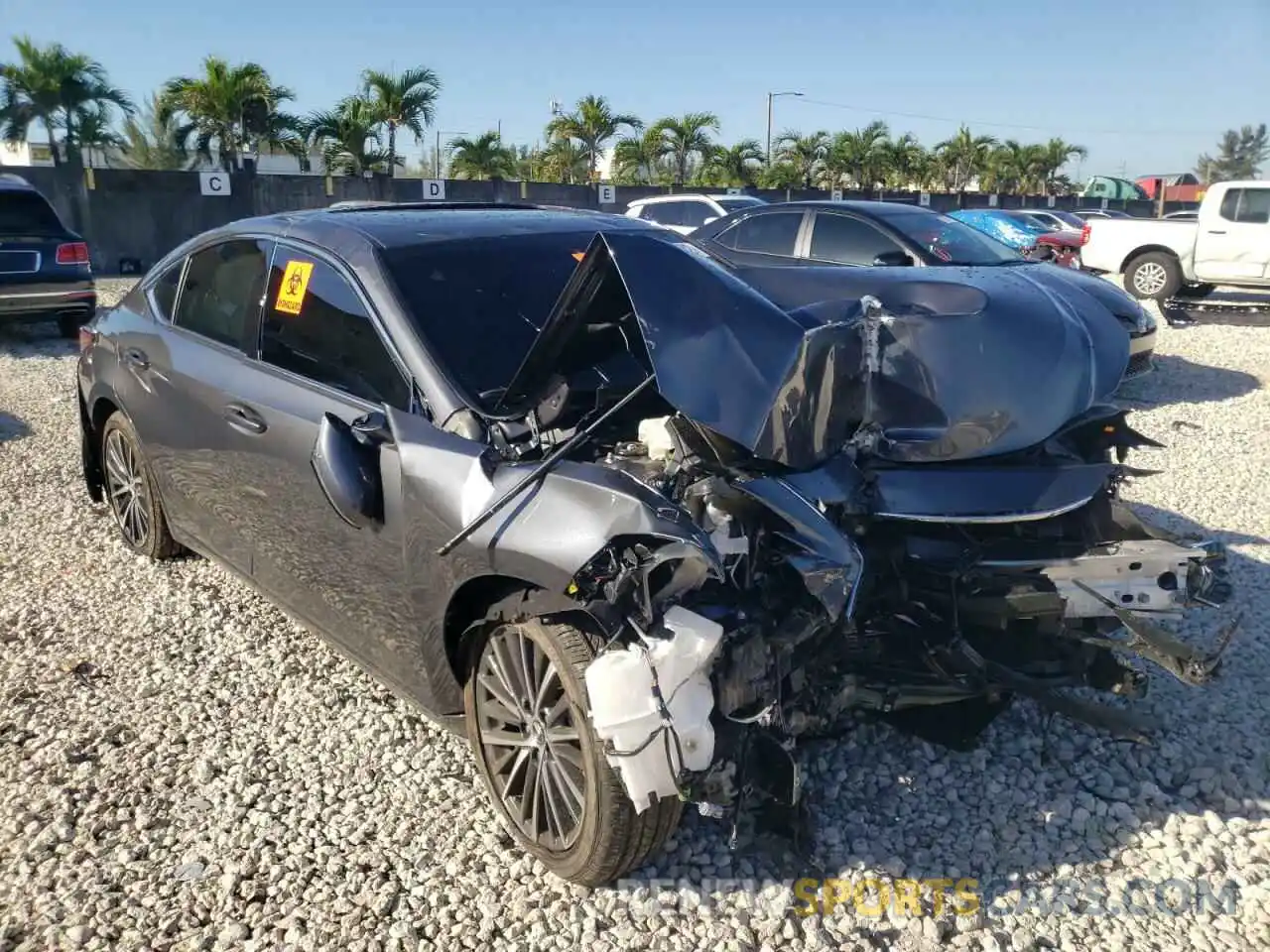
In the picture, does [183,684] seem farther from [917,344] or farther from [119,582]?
[917,344]

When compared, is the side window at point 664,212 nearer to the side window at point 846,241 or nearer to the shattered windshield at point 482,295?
the side window at point 846,241

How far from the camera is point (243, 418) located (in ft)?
12.2

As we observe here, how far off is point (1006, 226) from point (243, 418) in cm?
1830

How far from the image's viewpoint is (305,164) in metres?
29.0

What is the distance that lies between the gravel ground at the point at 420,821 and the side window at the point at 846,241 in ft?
15.1

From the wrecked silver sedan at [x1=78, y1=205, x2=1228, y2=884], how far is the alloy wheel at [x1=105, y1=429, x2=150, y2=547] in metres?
1.62

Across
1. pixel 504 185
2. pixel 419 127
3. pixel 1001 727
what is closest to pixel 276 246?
pixel 1001 727

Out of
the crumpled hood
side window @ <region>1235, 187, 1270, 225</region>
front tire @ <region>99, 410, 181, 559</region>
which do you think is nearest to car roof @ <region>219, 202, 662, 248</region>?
the crumpled hood

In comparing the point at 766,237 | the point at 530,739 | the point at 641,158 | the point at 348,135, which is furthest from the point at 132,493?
the point at 641,158

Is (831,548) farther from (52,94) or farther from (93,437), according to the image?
(52,94)

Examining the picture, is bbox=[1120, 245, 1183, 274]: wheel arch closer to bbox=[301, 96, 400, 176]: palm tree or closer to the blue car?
the blue car

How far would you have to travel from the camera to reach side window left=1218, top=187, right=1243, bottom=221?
47.0 feet

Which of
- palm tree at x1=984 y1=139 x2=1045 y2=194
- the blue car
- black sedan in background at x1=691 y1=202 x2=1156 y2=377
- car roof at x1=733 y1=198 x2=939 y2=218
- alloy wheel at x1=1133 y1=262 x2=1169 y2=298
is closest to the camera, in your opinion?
black sedan in background at x1=691 y1=202 x2=1156 y2=377

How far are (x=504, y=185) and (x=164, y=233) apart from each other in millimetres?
8979
